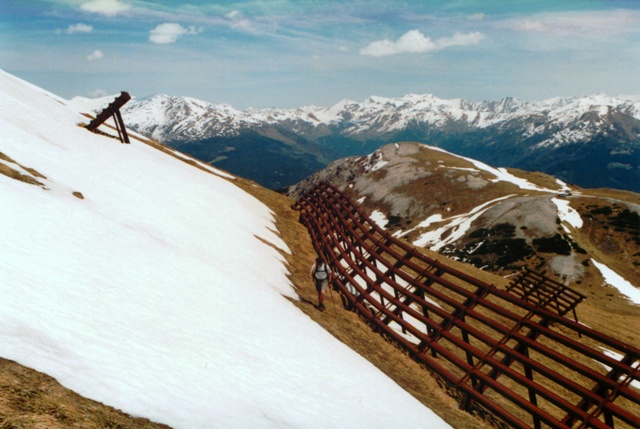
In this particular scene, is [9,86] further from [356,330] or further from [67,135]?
[356,330]

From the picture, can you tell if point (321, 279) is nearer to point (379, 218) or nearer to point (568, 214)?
point (568, 214)

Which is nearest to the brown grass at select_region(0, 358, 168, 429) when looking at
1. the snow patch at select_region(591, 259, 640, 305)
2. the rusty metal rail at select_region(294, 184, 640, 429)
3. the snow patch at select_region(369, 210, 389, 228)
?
the rusty metal rail at select_region(294, 184, 640, 429)

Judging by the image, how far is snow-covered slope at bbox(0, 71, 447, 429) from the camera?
6840 mm

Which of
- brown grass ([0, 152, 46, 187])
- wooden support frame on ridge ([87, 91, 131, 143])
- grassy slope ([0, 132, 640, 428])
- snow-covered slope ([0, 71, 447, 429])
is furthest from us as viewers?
wooden support frame on ridge ([87, 91, 131, 143])

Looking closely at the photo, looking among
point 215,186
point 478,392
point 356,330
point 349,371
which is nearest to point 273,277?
point 356,330

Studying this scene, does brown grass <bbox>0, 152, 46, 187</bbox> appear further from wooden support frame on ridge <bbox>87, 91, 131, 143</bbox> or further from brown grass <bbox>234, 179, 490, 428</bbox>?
wooden support frame on ridge <bbox>87, 91, 131, 143</bbox>

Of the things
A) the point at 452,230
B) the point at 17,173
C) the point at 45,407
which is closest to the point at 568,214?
the point at 452,230

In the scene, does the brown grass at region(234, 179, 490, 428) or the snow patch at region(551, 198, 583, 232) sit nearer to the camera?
the brown grass at region(234, 179, 490, 428)

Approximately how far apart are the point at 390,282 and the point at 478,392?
6.85 m

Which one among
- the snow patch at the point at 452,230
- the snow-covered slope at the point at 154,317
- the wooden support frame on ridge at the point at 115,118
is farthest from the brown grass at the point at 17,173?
the snow patch at the point at 452,230

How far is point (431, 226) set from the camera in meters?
116

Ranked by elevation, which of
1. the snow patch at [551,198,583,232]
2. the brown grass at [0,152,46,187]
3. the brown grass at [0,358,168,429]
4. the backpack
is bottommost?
the backpack

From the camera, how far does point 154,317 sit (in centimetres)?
959

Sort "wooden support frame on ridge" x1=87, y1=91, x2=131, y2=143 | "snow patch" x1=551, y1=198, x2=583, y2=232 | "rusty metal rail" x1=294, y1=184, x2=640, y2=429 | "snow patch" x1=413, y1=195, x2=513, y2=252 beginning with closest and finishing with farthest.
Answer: "rusty metal rail" x1=294, y1=184, x2=640, y2=429, "wooden support frame on ridge" x1=87, y1=91, x2=131, y2=143, "snow patch" x1=551, y1=198, x2=583, y2=232, "snow patch" x1=413, y1=195, x2=513, y2=252
